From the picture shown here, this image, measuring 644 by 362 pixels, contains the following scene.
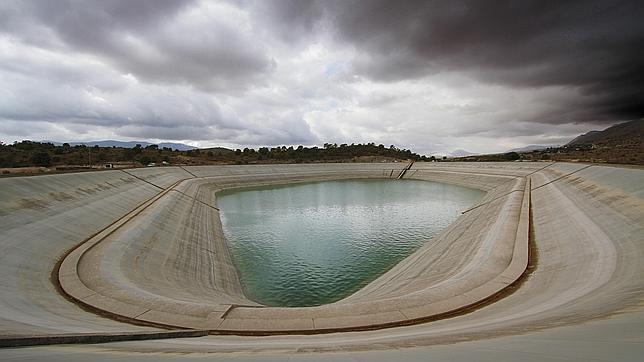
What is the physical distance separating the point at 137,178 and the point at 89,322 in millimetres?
36990

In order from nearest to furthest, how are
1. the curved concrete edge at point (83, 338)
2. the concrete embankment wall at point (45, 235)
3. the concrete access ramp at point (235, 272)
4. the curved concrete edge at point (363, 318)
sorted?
the curved concrete edge at point (83, 338) < the concrete embankment wall at point (45, 235) < the curved concrete edge at point (363, 318) < the concrete access ramp at point (235, 272)

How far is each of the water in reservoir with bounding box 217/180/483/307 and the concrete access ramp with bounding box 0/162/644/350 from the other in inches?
56.5

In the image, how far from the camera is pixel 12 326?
22.0ft

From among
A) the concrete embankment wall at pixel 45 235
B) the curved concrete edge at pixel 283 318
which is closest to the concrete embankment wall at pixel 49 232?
the concrete embankment wall at pixel 45 235

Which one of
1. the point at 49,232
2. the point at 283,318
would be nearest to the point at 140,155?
the point at 49,232

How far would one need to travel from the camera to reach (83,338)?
6.29 m

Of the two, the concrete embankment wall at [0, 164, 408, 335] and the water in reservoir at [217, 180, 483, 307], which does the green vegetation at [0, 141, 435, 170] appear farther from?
the water in reservoir at [217, 180, 483, 307]

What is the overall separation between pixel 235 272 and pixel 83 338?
13267mm

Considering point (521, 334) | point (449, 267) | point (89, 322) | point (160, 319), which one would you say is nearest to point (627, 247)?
point (449, 267)

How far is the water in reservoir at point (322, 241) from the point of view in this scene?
55.2 ft

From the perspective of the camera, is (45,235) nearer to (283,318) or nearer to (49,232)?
(49,232)

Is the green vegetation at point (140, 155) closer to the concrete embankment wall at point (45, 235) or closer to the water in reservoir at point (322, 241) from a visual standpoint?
the concrete embankment wall at point (45, 235)

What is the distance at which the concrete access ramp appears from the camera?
28.4 ft

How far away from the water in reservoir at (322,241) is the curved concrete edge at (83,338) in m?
7.84
